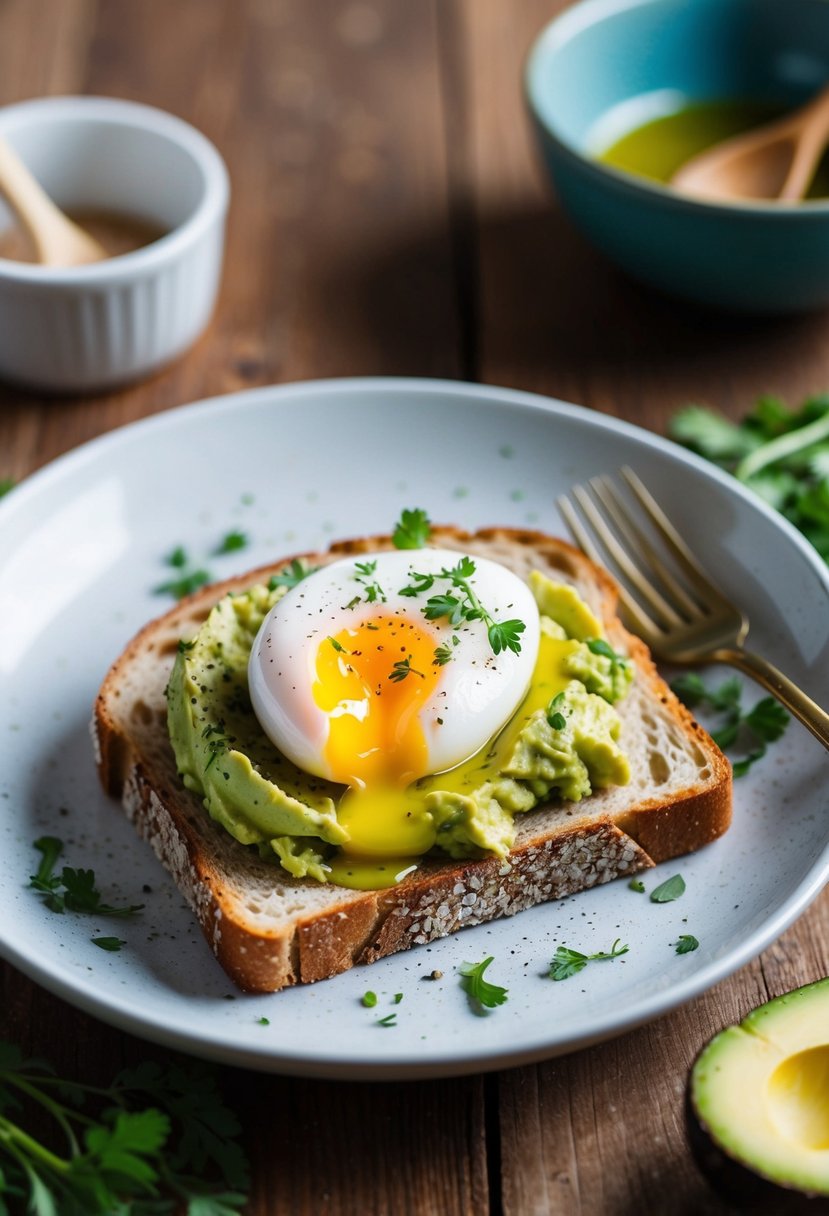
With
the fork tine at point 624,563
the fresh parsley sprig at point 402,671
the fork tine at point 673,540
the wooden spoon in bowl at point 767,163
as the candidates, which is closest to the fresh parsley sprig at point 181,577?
the fresh parsley sprig at point 402,671

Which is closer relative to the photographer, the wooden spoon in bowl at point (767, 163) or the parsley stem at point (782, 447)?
the parsley stem at point (782, 447)

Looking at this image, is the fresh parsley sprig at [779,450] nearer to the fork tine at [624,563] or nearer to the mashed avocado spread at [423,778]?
the fork tine at [624,563]

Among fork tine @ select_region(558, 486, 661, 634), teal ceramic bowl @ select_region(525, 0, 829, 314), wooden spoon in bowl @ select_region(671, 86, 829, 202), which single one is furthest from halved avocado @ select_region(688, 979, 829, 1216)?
wooden spoon in bowl @ select_region(671, 86, 829, 202)

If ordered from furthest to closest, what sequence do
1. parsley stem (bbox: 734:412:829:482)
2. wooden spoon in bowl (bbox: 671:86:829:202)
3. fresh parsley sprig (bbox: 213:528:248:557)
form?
1. wooden spoon in bowl (bbox: 671:86:829:202)
2. parsley stem (bbox: 734:412:829:482)
3. fresh parsley sprig (bbox: 213:528:248:557)

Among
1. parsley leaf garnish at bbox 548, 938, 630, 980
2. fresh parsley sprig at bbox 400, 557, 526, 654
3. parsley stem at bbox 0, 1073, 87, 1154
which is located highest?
fresh parsley sprig at bbox 400, 557, 526, 654

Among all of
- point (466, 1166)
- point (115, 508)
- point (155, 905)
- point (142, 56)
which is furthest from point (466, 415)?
point (142, 56)

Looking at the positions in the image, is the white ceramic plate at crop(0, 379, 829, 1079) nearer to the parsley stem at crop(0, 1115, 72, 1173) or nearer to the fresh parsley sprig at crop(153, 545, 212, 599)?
the fresh parsley sprig at crop(153, 545, 212, 599)

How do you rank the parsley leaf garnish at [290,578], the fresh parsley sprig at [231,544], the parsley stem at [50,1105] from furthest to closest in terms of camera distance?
the fresh parsley sprig at [231,544]
the parsley leaf garnish at [290,578]
the parsley stem at [50,1105]
